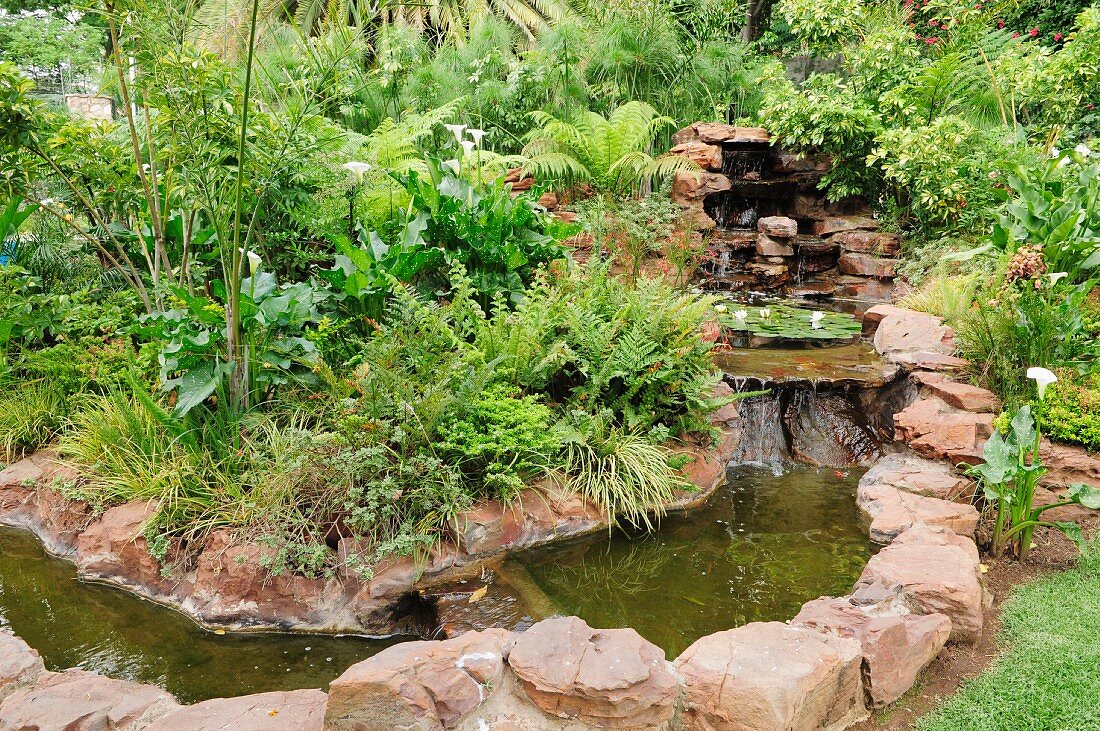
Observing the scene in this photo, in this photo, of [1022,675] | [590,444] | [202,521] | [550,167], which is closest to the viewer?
[1022,675]

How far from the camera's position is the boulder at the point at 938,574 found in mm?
2883

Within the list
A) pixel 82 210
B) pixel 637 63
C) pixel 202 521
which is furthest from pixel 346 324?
pixel 637 63

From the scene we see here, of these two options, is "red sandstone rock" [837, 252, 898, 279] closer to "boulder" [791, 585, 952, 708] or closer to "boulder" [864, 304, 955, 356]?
"boulder" [864, 304, 955, 356]

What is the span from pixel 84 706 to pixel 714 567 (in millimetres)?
2745

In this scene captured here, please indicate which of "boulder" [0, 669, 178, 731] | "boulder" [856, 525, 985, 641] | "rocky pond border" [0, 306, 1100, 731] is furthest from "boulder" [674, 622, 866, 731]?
"boulder" [0, 669, 178, 731]

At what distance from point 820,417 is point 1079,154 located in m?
2.51

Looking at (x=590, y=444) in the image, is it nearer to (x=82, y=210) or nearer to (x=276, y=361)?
(x=276, y=361)

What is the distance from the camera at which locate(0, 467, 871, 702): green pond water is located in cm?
318

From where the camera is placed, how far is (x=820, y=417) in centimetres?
→ 545

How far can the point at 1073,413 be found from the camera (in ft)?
13.7

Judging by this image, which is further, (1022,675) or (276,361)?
(276,361)

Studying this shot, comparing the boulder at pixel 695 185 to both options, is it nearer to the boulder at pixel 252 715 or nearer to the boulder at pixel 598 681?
the boulder at pixel 598 681

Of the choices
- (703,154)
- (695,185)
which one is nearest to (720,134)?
(703,154)

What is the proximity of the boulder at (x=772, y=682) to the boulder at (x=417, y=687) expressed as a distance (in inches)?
26.3
